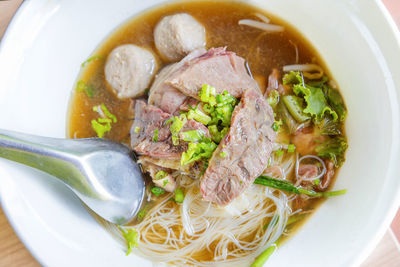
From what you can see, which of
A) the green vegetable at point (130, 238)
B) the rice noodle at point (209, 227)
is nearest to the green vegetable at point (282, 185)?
the rice noodle at point (209, 227)

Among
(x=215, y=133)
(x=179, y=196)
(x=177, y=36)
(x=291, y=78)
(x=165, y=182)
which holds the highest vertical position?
(x=177, y=36)

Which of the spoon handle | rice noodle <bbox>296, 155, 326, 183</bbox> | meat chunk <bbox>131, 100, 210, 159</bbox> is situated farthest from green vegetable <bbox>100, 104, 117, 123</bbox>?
rice noodle <bbox>296, 155, 326, 183</bbox>

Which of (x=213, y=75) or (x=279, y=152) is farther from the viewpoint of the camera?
(x=279, y=152)

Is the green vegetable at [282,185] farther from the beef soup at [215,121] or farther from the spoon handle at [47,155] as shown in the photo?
the spoon handle at [47,155]

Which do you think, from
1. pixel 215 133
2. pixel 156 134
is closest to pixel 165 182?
pixel 156 134

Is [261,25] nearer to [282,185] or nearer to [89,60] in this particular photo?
[282,185]

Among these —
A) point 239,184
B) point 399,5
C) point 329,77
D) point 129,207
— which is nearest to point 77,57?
point 129,207

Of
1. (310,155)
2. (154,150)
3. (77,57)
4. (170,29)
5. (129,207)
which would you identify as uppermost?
(170,29)

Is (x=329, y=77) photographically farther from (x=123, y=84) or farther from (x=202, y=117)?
(x=123, y=84)
